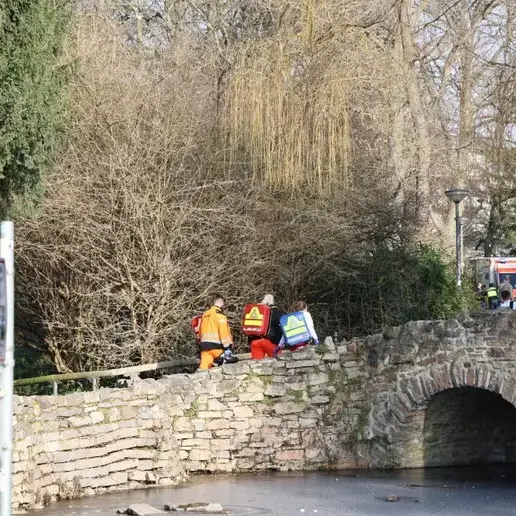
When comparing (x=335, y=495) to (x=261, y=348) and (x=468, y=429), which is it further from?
(x=468, y=429)

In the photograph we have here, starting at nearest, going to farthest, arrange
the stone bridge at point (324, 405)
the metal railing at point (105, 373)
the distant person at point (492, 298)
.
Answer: the stone bridge at point (324, 405), the metal railing at point (105, 373), the distant person at point (492, 298)

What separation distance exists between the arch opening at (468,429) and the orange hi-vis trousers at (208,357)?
3.36 metres

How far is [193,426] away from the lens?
55.5 ft

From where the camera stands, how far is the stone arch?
17.8 metres

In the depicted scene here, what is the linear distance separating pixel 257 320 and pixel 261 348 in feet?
1.54

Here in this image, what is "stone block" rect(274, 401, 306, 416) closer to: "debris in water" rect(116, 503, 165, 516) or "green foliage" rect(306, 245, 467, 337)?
"green foliage" rect(306, 245, 467, 337)

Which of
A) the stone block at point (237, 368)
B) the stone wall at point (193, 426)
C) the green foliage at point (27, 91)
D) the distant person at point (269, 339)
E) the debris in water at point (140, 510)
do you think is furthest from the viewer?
the distant person at point (269, 339)

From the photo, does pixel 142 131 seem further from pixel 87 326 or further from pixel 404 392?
pixel 404 392

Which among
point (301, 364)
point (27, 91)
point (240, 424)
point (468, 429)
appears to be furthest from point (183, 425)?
point (27, 91)

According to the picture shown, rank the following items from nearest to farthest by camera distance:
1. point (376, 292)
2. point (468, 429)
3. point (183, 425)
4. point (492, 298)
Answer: point (183, 425), point (468, 429), point (376, 292), point (492, 298)

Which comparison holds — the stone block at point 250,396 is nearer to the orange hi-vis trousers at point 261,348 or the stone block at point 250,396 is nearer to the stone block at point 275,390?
the stone block at point 275,390

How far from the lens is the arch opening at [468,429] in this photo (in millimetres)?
18578

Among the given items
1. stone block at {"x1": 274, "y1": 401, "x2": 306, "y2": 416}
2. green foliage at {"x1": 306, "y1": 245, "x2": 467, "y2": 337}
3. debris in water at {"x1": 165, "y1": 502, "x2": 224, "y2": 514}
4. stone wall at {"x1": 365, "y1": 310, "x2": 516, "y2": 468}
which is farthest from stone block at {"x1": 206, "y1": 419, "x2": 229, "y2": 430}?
green foliage at {"x1": 306, "y1": 245, "x2": 467, "y2": 337}

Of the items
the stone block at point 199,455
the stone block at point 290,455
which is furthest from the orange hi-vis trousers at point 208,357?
the stone block at point 290,455
